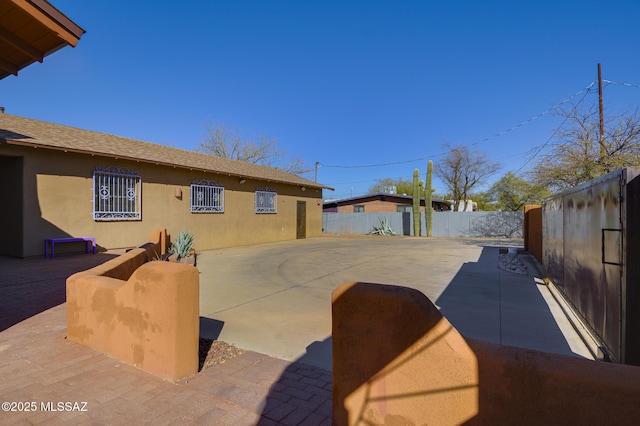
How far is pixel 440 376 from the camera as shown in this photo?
6.13 feet

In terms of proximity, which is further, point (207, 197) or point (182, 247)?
point (207, 197)

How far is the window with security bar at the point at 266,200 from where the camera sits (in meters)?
18.6

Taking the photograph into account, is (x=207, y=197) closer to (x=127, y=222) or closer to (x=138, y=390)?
(x=127, y=222)

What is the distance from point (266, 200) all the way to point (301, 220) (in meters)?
4.04

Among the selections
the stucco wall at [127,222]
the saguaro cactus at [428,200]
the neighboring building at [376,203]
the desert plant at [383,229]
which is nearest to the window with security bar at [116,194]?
the stucco wall at [127,222]

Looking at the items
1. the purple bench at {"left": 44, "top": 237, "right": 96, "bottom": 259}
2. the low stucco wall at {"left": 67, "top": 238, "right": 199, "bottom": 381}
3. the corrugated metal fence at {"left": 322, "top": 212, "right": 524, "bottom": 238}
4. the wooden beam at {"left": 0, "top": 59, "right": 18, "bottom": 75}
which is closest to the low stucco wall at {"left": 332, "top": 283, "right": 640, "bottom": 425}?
the low stucco wall at {"left": 67, "top": 238, "right": 199, "bottom": 381}

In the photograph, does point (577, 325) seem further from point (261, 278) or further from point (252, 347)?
point (261, 278)

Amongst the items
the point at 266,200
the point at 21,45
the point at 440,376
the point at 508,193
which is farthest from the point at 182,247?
the point at 508,193

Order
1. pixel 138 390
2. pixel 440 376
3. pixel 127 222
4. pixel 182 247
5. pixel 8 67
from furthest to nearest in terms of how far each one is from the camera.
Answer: pixel 127 222
pixel 182 247
pixel 8 67
pixel 138 390
pixel 440 376

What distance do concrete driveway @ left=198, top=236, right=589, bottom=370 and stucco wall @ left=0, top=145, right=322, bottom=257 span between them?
313 cm

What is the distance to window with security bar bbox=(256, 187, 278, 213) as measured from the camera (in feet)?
61.1

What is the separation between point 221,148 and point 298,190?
17899mm

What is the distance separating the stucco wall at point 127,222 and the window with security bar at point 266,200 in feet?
0.98

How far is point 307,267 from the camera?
34.4 feet
